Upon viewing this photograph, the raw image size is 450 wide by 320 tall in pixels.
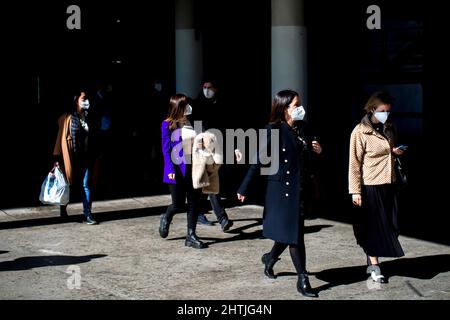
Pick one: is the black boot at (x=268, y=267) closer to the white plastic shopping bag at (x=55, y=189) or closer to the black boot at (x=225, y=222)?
the black boot at (x=225, y=222)

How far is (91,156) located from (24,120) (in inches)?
292

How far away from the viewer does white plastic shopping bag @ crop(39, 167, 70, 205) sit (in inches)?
404

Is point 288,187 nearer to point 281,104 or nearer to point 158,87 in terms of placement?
point 281,104

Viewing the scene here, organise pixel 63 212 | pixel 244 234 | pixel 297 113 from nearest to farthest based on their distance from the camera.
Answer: pixel 297 113 < pixel 244 234 < pixel 63 212

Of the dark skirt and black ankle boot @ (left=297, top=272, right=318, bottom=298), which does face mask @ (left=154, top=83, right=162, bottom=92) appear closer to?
the dark skirt

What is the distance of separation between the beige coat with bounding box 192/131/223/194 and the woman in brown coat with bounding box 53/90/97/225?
6.50ft

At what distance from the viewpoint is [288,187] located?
7066mm

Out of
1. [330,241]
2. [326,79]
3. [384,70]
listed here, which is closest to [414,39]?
[384,70]

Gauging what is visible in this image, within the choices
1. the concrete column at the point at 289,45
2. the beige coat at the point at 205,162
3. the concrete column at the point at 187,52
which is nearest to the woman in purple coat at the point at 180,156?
the beige coat at the point at 205,162

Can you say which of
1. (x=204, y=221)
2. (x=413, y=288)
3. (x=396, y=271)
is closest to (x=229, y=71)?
(x=204, y=221)

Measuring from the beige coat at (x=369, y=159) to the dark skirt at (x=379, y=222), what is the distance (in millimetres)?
97

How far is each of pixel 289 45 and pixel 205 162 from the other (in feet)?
12.4

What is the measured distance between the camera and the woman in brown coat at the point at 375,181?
7.34 metres

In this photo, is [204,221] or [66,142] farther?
[204,221]
